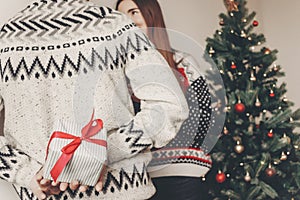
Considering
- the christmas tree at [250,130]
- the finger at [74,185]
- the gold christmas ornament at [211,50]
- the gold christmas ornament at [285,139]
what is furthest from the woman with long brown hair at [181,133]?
the finger at [74,185]

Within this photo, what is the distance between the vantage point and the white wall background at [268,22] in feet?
9.13

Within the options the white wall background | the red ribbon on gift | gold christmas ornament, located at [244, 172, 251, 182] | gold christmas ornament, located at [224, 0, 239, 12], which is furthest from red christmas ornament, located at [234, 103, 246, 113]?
the red ribbon on gift

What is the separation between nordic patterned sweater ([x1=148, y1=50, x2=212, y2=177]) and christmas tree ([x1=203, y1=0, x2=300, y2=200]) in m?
0.14

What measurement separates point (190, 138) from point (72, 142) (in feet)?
2.58

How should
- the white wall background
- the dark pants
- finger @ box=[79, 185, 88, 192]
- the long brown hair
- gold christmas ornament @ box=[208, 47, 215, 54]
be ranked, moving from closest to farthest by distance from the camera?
finger @ box=[79, 185, 88, 192] < the long brown hair < the dark pants < gold christmas ornament @ box=[208, 47, 215, 54] < the white wall background

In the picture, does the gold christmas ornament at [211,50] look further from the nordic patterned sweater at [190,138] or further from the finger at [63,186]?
the finger at [63,186]

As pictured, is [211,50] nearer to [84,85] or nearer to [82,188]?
[84,85]

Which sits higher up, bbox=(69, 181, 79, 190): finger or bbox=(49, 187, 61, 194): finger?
bbox=(69, 181, 79, 190): finger

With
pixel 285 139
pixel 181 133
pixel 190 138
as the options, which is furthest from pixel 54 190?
pixel 285 139

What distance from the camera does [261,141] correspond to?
7.12ft

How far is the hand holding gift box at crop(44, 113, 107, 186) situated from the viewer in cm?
124

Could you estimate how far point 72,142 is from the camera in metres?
1.25

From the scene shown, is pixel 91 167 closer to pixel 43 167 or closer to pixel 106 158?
pixel 106 158

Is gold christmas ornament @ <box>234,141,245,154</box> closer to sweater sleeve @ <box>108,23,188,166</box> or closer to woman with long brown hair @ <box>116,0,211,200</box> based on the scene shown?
woman with long brown hair @ <box>116,0,211,200</box>
